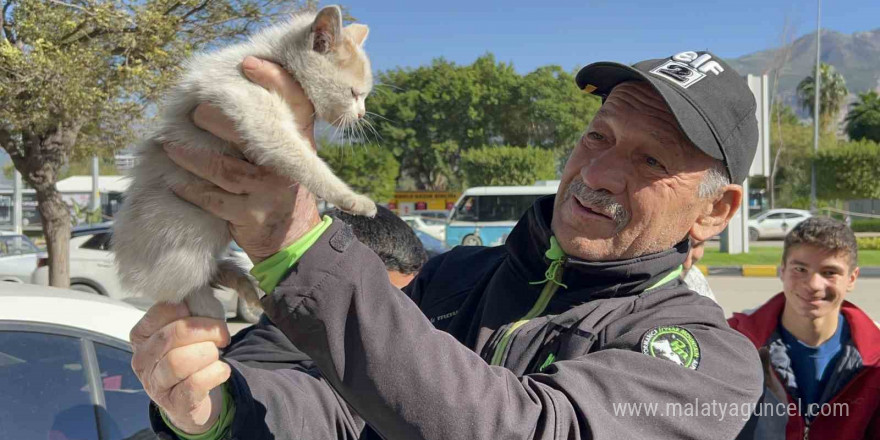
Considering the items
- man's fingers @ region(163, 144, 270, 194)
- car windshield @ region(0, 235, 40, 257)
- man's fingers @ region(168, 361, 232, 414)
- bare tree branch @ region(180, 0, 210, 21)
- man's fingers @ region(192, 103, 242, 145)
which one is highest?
bare tree branch @ region(180, 0, 210, 21)

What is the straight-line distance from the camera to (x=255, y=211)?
1.35 metres

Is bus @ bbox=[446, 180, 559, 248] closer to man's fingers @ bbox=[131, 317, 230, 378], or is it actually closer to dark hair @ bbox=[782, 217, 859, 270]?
dark hair @ bbox=[782, 217, 859, 270]

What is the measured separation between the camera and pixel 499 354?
A: 1715 millimetres

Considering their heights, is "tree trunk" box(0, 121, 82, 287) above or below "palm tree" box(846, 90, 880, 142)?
below

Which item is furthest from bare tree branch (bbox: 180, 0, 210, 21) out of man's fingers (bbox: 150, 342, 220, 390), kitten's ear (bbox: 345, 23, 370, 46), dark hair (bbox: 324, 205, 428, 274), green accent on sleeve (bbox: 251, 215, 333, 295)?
green accent on sleeve (bbox: 251, 215, 333, 295)

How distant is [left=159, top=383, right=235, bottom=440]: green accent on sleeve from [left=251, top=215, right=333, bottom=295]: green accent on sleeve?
0.52m

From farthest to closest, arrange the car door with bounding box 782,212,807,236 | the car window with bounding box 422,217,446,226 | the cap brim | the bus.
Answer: the car door with bounding box 782,212,807,236 → the car window with bounding box 422,217,446,226 → the bus → the cap brim

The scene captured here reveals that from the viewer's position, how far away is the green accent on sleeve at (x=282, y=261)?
1291mm

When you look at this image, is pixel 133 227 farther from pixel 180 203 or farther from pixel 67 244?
pixel 67 244

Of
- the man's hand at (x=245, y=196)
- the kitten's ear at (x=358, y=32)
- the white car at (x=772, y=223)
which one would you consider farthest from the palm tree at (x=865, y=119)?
the man's hand at (x=245, y=196)

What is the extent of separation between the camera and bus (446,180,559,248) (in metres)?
21.2

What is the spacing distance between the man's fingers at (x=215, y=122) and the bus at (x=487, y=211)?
64.5 ft

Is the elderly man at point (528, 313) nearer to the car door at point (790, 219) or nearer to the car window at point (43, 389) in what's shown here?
the car window at point (43, 389)

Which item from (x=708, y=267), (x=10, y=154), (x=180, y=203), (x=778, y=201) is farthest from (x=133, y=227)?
(x=778, y=201)
